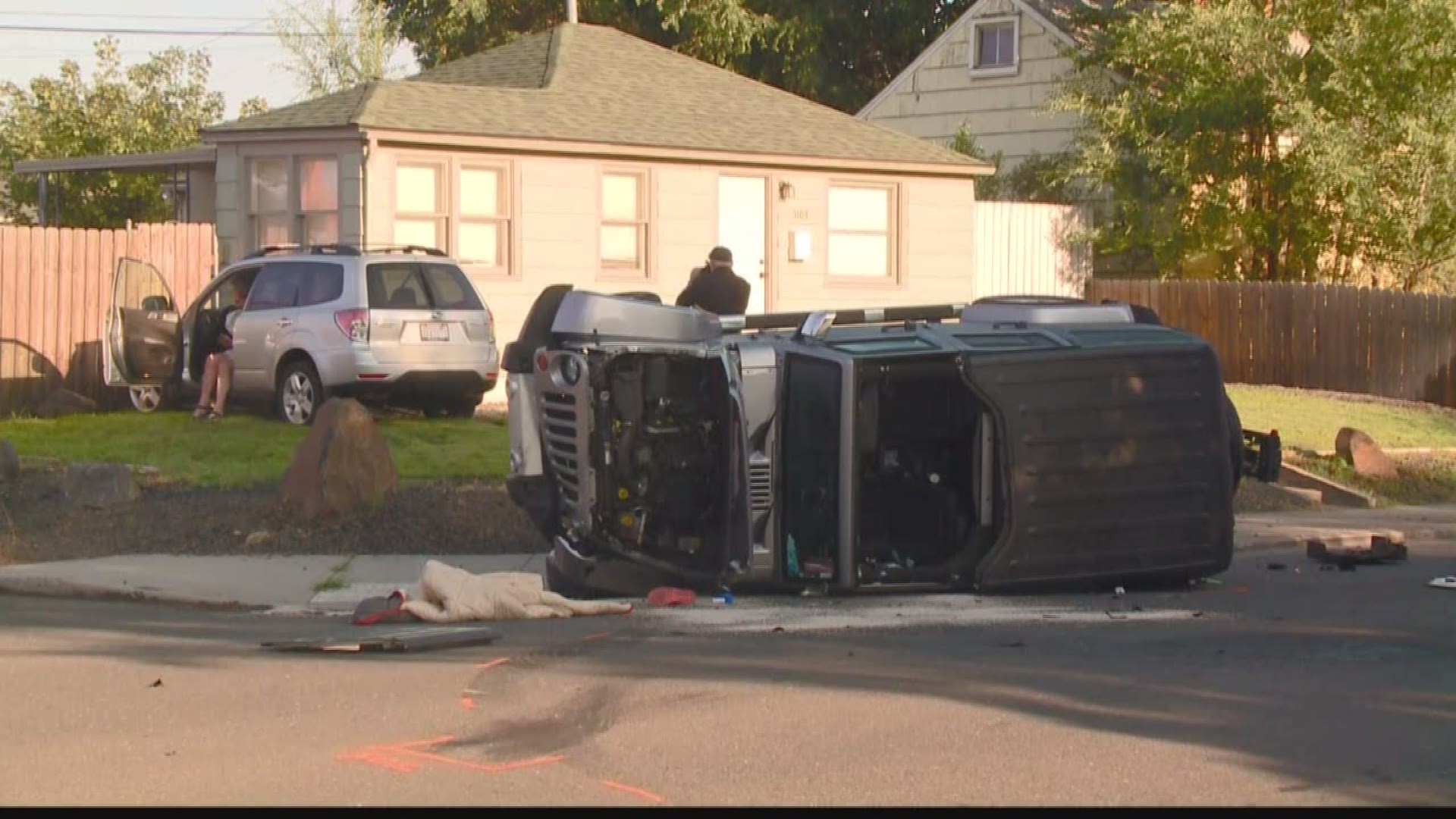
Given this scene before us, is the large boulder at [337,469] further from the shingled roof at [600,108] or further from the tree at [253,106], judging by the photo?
the tree at [253,106]

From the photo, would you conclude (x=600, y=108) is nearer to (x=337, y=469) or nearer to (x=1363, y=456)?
(x=1363, y=456)

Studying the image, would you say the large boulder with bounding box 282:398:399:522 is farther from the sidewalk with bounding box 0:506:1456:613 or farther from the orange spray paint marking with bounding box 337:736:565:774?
the orange spray paint marking with bounding box 337:736:565:774

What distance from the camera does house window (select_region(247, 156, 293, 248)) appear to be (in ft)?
73.2

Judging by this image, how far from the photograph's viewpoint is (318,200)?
21984mm

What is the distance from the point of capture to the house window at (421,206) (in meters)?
21.8

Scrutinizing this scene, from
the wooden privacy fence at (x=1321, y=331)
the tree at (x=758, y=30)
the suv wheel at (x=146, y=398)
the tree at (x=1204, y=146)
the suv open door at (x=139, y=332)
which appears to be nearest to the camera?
the suv open door at (x=139, y=332)

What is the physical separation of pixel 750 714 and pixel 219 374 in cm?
1211

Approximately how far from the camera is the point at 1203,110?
27.7m

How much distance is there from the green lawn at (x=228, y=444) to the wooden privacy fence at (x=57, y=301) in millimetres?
1478

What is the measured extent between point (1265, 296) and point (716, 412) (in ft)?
58.7

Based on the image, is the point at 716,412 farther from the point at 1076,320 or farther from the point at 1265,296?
the point at 1265,296

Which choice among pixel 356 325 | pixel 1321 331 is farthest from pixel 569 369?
pixel 1321 331

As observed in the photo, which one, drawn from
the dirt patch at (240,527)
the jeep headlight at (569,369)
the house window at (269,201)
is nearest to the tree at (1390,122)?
the house window at (269,201)
